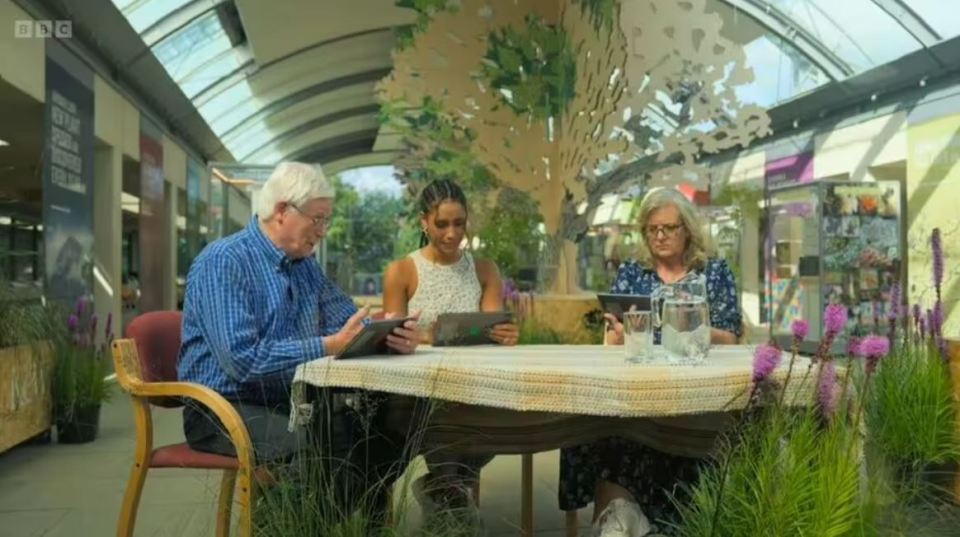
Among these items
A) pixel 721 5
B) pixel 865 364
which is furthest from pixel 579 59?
pixel 865 364

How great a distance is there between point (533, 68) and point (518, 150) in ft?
2.19

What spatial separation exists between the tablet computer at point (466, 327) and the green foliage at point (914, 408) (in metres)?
1.11

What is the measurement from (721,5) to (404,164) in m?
3.82

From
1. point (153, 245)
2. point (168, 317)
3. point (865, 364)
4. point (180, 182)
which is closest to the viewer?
point (865, 364)

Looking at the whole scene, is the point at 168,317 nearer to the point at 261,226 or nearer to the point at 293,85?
the point at 261,226

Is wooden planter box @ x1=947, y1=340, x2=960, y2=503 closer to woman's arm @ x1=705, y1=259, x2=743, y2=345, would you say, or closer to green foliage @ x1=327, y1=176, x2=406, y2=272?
woman's arm @ x1=705, y1=259, x2=743, y2=345

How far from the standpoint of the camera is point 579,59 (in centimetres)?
718

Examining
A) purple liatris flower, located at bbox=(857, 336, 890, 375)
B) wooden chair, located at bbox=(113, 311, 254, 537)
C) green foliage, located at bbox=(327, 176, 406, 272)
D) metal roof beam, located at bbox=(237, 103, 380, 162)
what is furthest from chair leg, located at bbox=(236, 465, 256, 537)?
metal roof beam, located at bbox=(237, 103, 380, 162)

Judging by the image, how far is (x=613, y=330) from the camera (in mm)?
2625

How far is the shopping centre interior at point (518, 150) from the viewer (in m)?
4.82

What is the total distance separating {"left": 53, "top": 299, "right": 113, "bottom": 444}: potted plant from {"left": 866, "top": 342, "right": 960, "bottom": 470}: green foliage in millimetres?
4097

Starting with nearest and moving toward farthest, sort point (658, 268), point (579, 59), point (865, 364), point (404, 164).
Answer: point (865, 364), point (658, 268), point (579, 59), point (404, 164)

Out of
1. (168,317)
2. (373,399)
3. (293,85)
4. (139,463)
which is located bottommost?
(139,463)

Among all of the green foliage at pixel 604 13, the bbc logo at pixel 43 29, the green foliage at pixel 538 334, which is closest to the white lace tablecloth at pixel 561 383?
the green foliage at pixel 538 334
